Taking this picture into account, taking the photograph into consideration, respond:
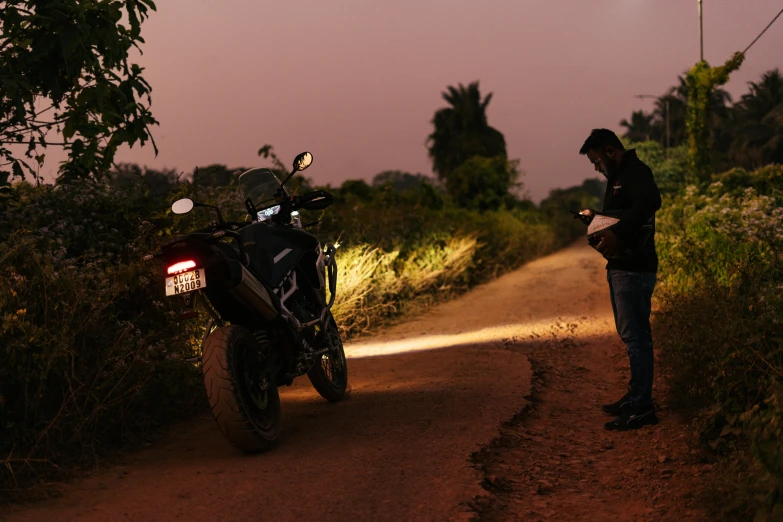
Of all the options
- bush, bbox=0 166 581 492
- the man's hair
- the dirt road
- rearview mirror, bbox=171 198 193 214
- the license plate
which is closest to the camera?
the dirt road

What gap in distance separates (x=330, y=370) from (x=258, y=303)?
1506 mm

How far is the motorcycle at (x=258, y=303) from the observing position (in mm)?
5297

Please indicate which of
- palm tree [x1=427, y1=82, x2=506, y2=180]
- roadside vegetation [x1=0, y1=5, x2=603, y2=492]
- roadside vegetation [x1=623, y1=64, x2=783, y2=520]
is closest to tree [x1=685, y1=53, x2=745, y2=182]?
roadside vegetation [x1=623, y1=64, x2=783, y2=520]

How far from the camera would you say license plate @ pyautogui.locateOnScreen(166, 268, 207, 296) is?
5285 millimetres

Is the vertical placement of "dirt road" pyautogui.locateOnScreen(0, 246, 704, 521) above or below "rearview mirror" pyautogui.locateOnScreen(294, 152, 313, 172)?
below

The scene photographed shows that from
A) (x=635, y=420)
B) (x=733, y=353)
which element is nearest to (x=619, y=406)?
(x=635, y=420)

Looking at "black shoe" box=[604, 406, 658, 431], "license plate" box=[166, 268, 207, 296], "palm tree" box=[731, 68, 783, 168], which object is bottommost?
"black shoe" box=[604, 406, 658, 431]

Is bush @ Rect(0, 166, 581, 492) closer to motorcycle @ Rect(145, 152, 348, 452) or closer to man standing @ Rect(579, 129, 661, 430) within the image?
motorcycle @ Rect(145, 152, 348, 452)

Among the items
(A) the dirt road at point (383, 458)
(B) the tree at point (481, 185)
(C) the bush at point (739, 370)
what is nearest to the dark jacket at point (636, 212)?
(C) the bush at point (739, 370)

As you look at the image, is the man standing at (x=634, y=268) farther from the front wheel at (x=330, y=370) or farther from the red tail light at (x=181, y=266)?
the red tail light at (x=181, y=266)

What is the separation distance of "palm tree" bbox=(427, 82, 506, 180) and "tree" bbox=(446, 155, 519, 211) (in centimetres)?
3895

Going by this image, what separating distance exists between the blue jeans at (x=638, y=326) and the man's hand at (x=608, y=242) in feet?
0.64

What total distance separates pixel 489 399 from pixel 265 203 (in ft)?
8.26

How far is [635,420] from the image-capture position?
20.0 ft
